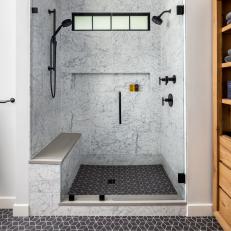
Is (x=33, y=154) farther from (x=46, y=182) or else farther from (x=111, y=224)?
(x=111, y=224)

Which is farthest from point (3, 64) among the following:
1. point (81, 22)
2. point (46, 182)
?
point (81, 22)

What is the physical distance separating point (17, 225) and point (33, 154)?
0.59m

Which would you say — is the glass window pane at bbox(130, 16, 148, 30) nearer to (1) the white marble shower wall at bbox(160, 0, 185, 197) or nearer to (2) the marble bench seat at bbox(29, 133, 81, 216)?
(1) the white marble shower wall at bbox(160, 0, 185, 197)

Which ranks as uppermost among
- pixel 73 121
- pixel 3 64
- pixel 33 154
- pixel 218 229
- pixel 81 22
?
pixel 81 22

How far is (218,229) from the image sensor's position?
2.06m

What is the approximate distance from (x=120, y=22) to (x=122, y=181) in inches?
85.9

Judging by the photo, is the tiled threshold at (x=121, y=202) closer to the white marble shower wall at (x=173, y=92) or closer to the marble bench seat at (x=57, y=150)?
the white marble shower wall at (x=173, y=92)

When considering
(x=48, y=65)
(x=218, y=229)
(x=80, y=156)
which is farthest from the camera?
(x=80, y=156)

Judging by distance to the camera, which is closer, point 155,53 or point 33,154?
point 33,154

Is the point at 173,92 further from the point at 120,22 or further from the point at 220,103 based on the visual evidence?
the point at 120,22

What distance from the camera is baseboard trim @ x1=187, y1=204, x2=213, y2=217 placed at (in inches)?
89.2

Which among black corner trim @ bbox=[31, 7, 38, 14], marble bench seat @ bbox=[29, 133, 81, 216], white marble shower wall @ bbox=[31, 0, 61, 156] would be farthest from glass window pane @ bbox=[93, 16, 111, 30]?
marble bench seat @ bbox=[29, 133, 81, 216]

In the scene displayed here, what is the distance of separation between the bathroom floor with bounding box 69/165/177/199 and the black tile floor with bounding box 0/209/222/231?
1.33 feet

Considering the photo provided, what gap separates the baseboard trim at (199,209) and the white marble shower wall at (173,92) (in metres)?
0.18
